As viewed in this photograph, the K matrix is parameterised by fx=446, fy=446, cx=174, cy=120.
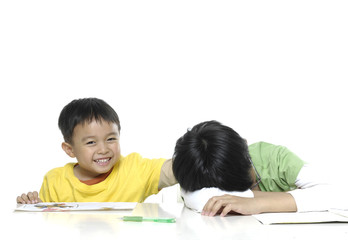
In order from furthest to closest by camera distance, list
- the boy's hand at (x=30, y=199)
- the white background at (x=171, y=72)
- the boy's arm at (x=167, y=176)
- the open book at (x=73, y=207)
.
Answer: the white background at (x=171, y=72) < the boy's arm at (x=167, y=176) < the boy's hand at (x=30, y=199) < the open book at (x=73, y=207)

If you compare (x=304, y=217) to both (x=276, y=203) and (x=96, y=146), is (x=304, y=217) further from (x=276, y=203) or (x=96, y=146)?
(x=96, y=146)

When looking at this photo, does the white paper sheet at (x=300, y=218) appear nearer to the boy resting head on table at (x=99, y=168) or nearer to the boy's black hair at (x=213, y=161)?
the boy's black hair at (x=213, y=161)

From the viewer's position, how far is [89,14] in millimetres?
2369

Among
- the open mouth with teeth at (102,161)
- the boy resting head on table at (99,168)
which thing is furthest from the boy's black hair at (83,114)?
the open mouth with teeth at (102,161)

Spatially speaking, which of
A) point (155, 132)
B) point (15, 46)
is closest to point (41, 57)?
point (15, 46)

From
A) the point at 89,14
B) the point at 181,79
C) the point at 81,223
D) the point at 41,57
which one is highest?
the point at 89,14

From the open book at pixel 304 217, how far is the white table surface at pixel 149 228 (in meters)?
0.01

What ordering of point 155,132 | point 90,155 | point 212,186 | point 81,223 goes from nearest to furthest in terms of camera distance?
1. point 81,223
2. point 212,186
3. point 90,155
4. point 155,132

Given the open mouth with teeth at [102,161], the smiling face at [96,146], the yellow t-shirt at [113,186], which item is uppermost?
the smiling face at [96,146]

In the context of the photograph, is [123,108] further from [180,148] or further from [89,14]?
[180,148]

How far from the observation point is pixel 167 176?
4.62 feet

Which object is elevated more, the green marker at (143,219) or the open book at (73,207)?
the green marker at (143,219)

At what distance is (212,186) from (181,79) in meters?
1.30

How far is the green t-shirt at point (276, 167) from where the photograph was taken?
1320 millimetres
